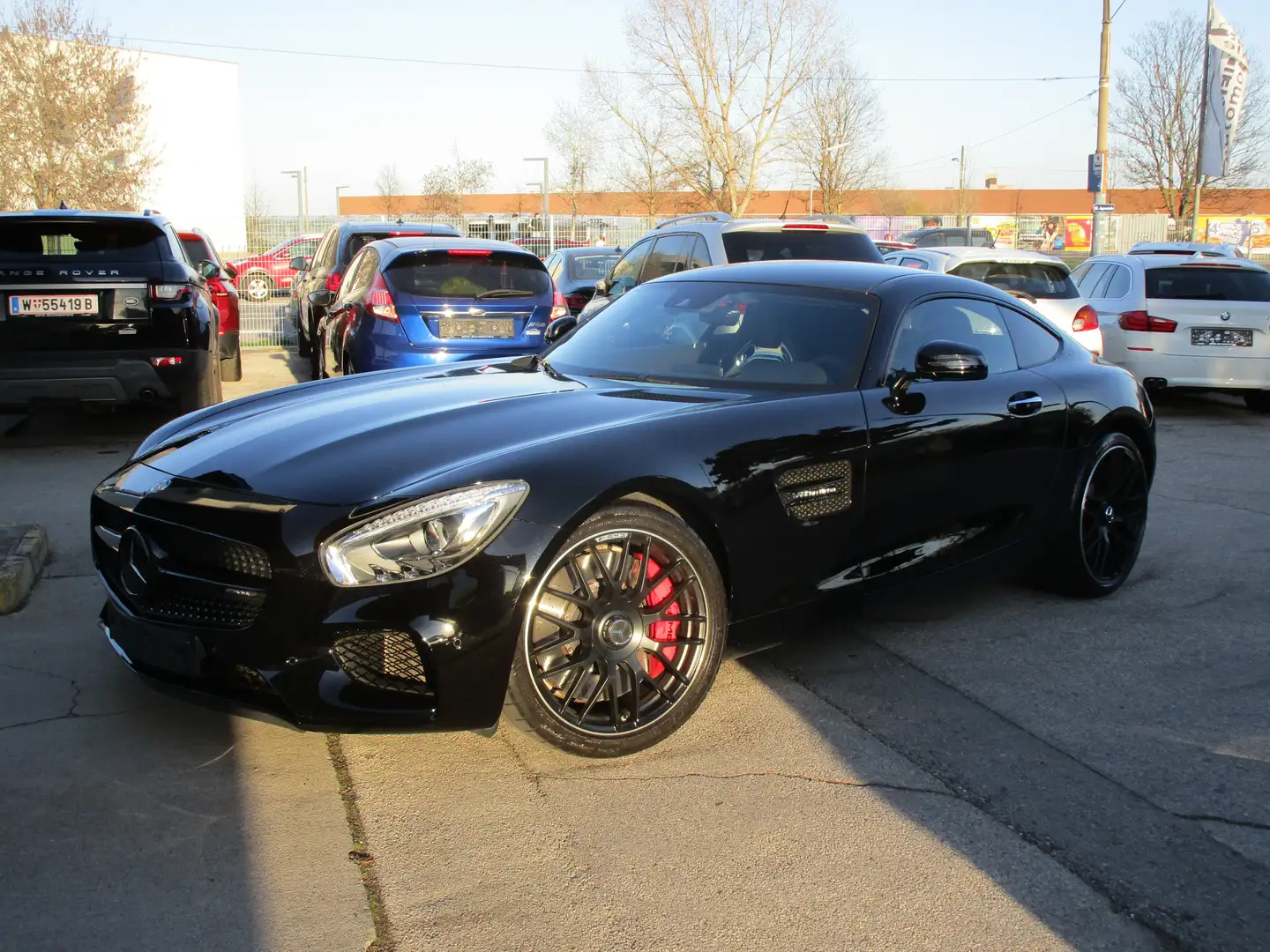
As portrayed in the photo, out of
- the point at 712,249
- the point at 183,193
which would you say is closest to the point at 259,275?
the point at 712,249

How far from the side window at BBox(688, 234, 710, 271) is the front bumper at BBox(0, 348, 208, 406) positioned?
163 inches

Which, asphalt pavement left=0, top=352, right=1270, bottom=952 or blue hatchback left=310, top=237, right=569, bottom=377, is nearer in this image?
asphalt pavement left=0, top=352, right=1270, bottom=952

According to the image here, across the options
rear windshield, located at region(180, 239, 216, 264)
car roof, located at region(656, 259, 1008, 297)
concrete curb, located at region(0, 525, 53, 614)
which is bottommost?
concrete curb, located at region(0, 525, 53, 614)

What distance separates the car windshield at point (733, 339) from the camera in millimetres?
4398

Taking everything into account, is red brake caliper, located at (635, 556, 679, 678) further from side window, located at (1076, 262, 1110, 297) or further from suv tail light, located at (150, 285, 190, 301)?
side window, located at (1076, 262, 1110, 297)

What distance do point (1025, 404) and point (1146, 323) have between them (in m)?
7.14

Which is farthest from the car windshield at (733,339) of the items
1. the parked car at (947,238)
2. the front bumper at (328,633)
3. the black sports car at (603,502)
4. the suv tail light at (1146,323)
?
the parked car at (947,238)

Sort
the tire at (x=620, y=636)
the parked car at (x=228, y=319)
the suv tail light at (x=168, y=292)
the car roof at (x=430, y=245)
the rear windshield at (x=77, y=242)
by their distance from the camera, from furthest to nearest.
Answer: the parked car at (x=228, y=319), the car roof at (x=430, y=245), the suv tail light at (x=168, y=292), the rear windshield at (x=77, y=242), the tire at (x=620, y=636)

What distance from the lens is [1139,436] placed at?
18.1ft

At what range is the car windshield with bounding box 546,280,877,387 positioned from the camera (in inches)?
173

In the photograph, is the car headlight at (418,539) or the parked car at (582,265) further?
the parked car at (582,265)

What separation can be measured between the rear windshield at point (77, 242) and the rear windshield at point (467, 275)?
167 centimetres

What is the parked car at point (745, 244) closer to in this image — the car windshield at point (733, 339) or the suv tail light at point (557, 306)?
the suv tail light at point (557, 306)

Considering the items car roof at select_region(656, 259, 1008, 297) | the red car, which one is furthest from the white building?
car roof at select_region(656, 259, 1008, 297)
